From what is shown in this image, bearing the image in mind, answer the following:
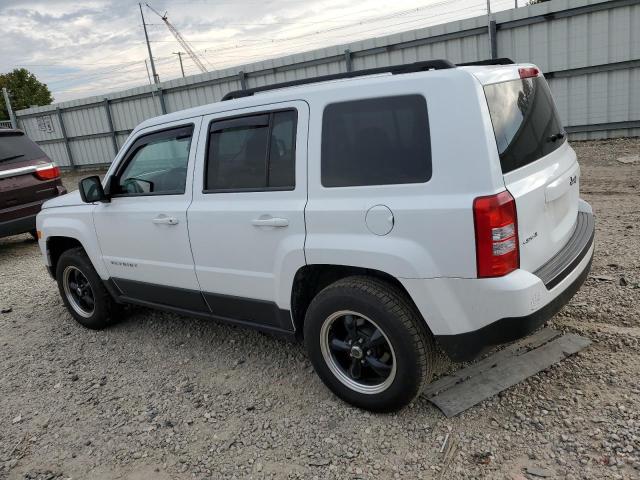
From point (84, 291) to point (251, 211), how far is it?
2488 millimetres

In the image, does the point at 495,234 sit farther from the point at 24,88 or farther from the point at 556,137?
the point at 24,88

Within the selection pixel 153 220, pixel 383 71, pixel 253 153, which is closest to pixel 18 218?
pixel 153 220

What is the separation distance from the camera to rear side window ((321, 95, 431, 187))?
2570mm

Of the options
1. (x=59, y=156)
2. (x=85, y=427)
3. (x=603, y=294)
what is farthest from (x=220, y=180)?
(x=59, y=156)

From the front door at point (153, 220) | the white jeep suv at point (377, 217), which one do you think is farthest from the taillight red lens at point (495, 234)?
the front door at point (153, 220)

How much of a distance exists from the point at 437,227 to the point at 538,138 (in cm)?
90

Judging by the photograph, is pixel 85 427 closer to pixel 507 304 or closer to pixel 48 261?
pixel 48 261

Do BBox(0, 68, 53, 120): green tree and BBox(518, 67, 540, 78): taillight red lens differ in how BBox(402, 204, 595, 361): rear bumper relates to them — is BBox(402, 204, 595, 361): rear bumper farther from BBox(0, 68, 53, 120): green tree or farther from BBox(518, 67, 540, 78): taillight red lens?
BBox(0, 68, 53, 120): green tree

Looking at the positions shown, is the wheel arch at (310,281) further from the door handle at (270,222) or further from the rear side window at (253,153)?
the rear side window at (253,153)

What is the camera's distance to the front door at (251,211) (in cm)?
301

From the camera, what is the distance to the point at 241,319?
11.5ft

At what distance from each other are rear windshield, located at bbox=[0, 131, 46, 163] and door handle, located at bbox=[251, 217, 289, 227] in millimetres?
6028

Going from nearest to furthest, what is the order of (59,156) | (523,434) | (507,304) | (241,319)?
(507,304) < (523,434) < (241,319) < (59,156)

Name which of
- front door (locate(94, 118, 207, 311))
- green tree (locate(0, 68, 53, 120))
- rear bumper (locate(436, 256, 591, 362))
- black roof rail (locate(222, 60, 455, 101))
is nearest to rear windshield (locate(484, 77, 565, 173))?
black roof rail (locate(222, 60, 455, 101))
